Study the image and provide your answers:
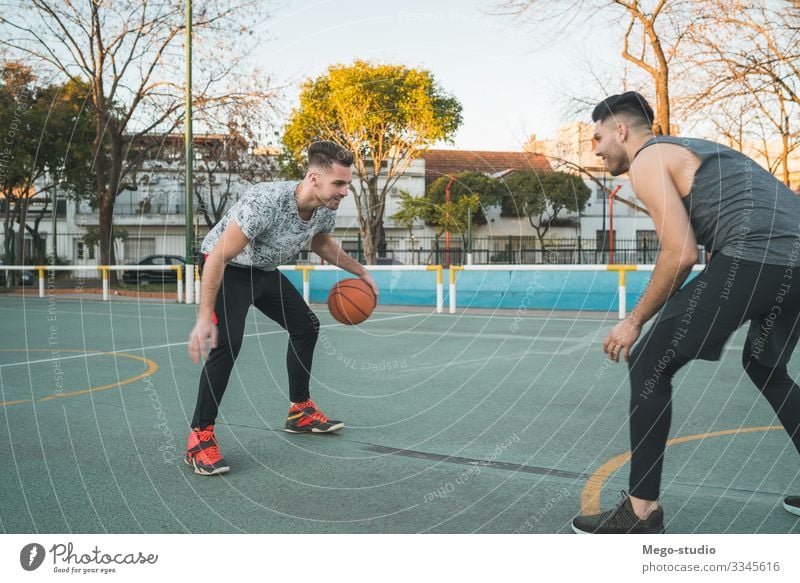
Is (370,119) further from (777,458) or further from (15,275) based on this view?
(15,275)

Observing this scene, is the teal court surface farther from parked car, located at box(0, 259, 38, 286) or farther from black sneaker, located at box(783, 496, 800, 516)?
parked car, located at box(0, 259, 38, 286)

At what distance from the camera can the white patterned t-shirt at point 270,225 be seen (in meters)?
4.37

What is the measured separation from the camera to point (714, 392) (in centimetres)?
683

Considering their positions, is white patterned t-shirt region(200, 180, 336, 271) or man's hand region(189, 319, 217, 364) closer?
man's hand region(189, 319, 217, 364)

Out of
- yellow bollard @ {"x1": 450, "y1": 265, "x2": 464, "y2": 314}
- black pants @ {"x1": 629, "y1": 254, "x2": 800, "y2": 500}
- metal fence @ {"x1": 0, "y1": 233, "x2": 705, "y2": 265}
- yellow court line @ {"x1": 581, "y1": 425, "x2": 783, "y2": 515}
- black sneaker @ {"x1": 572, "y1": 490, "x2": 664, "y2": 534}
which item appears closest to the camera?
black pants @ {"x1": 629, "y1": 254, "x2": 800, "y2": 500}

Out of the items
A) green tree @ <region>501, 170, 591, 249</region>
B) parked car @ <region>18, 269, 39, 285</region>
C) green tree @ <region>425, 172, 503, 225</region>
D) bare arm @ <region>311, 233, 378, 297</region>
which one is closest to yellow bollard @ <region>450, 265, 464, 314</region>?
bare arm @ <region>311, 233, 378, 297</region>

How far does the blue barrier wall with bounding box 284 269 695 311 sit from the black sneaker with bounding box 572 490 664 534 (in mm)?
12941

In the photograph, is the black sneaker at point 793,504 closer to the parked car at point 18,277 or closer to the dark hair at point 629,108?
the dark hair at point 629,108

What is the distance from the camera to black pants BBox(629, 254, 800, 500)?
123 inches

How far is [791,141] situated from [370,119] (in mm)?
9403

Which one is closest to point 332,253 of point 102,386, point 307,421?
point 307,421

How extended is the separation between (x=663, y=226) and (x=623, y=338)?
49 cm

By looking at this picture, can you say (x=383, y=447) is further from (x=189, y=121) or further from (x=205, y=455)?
(x=189, y=121)

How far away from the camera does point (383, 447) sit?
504cm
